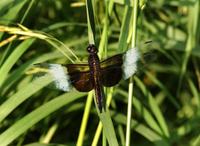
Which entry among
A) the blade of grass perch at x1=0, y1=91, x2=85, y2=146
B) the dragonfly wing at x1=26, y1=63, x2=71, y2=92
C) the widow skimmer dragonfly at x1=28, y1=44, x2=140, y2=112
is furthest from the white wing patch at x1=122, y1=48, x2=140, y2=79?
the blade of grass perch at x1=0, y1=91, x2=85, y2=146

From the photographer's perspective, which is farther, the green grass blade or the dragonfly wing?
the green grass blade

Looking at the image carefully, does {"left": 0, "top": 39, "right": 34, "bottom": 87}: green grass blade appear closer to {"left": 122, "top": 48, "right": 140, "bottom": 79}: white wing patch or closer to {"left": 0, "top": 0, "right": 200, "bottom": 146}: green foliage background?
{"left": 0, "top": 0, "right": 200, "bottom": 146}: green foliage background

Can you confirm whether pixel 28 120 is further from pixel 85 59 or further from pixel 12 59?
pixel 85 59

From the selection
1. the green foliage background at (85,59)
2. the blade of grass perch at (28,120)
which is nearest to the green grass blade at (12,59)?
the green foliage background at (85,59)

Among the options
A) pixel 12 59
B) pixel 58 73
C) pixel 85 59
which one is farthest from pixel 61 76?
pixel 85 59

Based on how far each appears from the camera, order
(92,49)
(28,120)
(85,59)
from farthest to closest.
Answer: (85,59) < (28,120) < (92,49)

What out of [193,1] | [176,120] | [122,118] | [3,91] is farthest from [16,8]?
[176,120]

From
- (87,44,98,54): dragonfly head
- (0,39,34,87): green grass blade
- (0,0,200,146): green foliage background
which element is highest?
(87,44,98,54): dragonfly head
